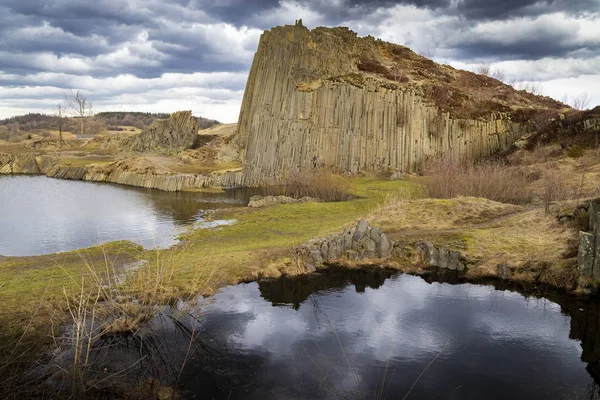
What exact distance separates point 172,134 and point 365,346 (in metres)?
55.5

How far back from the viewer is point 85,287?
12.2m

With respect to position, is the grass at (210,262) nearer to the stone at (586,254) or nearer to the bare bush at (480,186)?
the stone at (586,254)

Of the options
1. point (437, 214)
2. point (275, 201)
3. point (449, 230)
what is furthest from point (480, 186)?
point (275, 201)

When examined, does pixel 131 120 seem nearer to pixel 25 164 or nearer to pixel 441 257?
pixel 25 164

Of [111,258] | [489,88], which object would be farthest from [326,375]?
[489,88]

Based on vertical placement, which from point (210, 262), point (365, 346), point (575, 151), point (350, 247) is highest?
point (575, 151)

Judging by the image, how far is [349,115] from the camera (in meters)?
41.3

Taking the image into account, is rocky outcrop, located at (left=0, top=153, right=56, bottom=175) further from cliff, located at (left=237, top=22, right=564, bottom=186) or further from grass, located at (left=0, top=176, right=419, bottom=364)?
grass, located at (left=0, top=176, right=419, bottom=364)

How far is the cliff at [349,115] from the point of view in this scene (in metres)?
41.2

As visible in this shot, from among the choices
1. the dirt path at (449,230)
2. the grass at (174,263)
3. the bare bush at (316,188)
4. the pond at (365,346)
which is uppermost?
the bare bush at (316,188)

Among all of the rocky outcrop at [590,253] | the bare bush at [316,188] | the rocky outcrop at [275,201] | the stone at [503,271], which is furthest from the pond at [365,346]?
the bare bush at [316,188]

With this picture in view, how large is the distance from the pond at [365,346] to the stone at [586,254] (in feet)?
3.26

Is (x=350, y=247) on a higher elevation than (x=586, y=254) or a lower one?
lower

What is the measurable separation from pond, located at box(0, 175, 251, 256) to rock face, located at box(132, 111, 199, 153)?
1797cm
